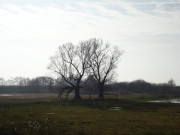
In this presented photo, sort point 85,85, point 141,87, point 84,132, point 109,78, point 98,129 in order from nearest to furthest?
1. point 84,132
2. point 98,129
3. point 85,85
4. point 109,78
5. point 141,87

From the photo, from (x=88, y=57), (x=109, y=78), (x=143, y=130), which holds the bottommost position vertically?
(x=143, y=130)

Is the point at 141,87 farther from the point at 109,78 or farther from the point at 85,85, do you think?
the point at 85,85

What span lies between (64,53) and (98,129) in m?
52.6

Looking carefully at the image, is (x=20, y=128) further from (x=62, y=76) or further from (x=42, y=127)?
(x=62, y=76)

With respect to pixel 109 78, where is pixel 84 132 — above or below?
below

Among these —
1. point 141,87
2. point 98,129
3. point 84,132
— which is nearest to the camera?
point 84,132

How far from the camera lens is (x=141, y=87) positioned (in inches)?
6038

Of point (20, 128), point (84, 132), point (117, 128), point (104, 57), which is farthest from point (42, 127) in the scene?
point (104, 57)

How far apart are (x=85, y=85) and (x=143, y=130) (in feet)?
157

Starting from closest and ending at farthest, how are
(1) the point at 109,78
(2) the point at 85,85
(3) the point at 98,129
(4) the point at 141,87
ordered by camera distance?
(3) the point at 98,129
(2) the point at 85,85
(1) the point at 109,78
(4) the point at 141,87

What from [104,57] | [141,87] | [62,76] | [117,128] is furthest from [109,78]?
[141,87]

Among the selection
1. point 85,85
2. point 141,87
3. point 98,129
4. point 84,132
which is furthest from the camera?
point 141,87

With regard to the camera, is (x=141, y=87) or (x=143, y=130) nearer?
(x=143, y=130)

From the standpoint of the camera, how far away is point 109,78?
241 feet
